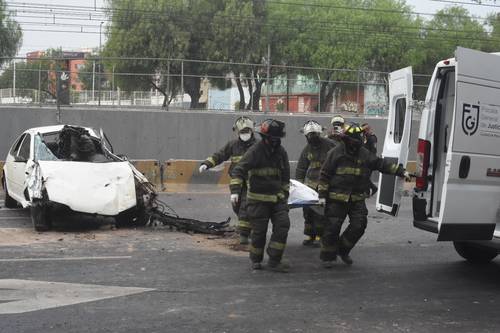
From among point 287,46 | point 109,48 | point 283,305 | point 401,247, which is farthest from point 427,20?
point 283,305

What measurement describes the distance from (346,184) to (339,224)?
455 millimetres

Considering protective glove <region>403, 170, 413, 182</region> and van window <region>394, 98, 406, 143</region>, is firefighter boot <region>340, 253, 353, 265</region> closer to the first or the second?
protective glove <region>403, 170, 413, 182</region>

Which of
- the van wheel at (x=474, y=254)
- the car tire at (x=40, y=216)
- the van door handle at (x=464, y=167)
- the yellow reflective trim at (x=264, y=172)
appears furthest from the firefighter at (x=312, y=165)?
the car tire at (x=40, y=216)

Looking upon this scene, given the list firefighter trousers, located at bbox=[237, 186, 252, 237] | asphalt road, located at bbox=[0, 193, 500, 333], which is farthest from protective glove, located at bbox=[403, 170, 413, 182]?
firefighter trousers, located at bbox=[237, 186, 252, 237]

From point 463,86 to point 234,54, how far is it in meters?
36.2

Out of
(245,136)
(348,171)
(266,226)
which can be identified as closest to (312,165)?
(245,136)

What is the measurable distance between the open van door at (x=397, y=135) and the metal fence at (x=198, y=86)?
1116 centimetres

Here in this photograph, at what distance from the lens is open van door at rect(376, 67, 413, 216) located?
6.73m

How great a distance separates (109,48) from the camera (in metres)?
39.5

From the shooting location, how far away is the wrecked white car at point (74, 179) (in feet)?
29.5

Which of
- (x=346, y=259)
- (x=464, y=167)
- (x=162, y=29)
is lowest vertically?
(x=346, y=259)

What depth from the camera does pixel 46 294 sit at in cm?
578

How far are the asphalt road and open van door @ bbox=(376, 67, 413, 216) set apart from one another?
82 cm

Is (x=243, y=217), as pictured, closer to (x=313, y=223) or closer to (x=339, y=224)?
(x=313, y=223)
